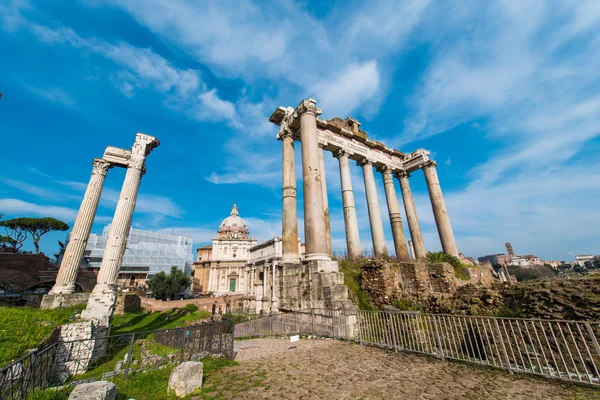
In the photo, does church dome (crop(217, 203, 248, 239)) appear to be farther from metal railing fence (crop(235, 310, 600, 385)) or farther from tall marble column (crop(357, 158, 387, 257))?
metal railing fence (crop(235, 310, 600, 385))

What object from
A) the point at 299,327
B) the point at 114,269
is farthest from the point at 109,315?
the point at 299,327

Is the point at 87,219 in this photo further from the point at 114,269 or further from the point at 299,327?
the point at 299,327

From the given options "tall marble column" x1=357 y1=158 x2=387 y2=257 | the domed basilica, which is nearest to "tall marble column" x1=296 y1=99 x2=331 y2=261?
"tall marble column" x1=357 y1=158 x2=387 y2=257

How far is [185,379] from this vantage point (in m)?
4.43

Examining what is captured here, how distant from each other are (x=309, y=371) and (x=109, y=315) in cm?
Result: 1092

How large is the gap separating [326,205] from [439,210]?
26.5ft

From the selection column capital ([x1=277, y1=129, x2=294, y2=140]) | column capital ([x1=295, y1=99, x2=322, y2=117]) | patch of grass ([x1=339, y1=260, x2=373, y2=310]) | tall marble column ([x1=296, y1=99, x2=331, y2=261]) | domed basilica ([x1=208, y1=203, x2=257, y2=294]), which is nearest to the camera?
patch of grass ([x1=339, y1=260, x2=373, y2=310])

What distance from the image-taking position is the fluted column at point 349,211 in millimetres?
14312

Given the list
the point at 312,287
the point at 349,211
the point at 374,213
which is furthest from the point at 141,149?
the point at 374,213

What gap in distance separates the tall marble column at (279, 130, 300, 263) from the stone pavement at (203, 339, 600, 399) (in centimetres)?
563

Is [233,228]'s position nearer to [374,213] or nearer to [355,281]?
[374,213]

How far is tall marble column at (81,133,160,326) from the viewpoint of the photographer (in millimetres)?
11398

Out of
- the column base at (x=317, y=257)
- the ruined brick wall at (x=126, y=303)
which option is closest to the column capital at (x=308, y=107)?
the column base at (x=317, y=257)

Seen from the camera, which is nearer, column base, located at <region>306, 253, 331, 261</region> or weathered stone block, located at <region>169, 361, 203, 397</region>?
weathered stone block, located at <region>169, 361, 203, 397</region>
